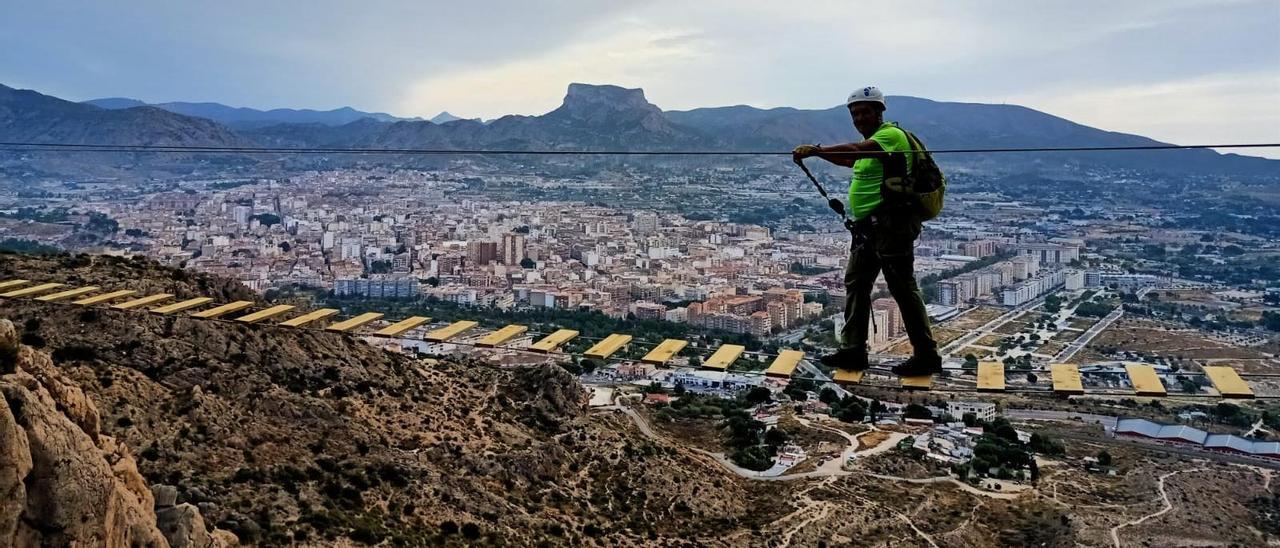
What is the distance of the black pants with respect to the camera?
396 centimetres

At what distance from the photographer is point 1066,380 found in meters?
4.36

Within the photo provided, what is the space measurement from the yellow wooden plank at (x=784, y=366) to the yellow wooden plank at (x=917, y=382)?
0.58 m

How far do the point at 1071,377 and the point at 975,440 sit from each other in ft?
48.9

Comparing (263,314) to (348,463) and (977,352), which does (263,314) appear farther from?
(977,352)

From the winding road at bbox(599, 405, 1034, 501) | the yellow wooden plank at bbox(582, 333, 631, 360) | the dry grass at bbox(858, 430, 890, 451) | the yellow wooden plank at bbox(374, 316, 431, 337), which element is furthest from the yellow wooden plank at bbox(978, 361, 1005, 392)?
the dry grass at bbox(858, 430, 890, 451)

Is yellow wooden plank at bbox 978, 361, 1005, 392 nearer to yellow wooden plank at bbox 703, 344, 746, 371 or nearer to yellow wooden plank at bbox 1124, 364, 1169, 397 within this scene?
yellow wooden plank at bbox 1124, 364, 1169, 397

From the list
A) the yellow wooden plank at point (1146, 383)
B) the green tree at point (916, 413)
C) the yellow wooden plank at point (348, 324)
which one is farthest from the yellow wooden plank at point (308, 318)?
the green tree at point (916, 413)

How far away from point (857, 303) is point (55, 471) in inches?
156

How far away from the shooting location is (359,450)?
10.1 metres

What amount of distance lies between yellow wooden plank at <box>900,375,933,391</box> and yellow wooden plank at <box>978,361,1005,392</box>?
24cm

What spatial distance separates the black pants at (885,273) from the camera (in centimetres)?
396

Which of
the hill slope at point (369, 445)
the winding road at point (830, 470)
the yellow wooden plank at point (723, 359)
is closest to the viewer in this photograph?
the yellow wooden plank at point (723, 359)

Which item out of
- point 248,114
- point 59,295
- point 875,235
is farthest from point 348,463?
point 248,114

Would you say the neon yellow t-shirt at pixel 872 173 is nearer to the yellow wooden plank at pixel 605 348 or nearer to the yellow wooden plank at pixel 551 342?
the yellow wooden plank at pixel 605 348
